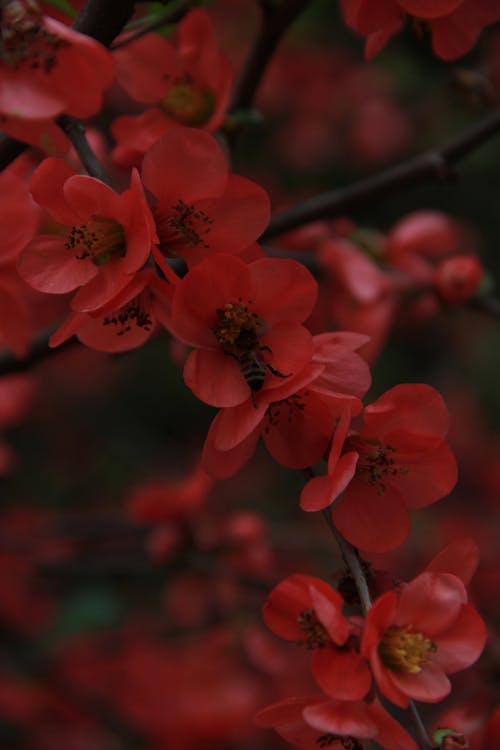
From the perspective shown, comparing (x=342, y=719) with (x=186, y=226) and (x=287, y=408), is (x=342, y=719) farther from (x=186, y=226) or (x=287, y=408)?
(x=186, y=226)

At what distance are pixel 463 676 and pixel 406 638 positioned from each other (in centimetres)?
121

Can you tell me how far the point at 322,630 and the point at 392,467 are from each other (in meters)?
0.14

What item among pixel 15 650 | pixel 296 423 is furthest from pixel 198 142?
pixel 15 650

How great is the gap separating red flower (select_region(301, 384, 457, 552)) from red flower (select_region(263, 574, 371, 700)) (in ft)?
0.18

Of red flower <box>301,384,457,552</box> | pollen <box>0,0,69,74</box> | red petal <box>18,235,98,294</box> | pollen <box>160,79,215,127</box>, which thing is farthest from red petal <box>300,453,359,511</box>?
pollen <box>160,79,215,127</box>

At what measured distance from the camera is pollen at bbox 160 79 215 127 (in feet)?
3.10

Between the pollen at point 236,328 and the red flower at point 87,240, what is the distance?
77 millimetres

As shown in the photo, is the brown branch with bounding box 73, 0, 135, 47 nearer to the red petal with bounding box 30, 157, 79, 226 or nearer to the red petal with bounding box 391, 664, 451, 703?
the red petal with bounding box 30, 157, 79, 226

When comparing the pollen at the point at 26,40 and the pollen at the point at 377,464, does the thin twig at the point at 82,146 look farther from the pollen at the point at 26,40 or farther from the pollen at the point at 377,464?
the pollen at the point at 377,464

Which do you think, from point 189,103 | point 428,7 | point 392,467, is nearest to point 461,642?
point 392,467

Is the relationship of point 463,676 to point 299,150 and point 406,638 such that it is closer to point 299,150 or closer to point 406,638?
point 406,638

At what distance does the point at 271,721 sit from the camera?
2.08ft

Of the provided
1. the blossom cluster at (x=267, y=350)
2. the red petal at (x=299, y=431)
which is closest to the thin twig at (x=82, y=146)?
the blossom cluster at (x=267, y=350)

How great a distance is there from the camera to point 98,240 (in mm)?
703
